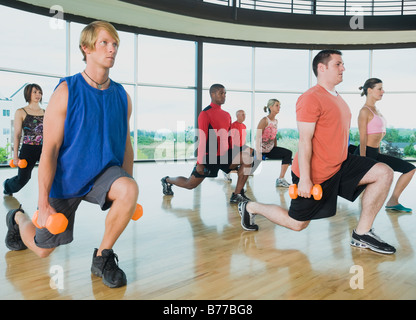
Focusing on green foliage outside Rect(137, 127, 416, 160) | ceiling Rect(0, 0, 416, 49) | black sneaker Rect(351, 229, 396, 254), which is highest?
ceiling Rect(0, 0, 416, 49)

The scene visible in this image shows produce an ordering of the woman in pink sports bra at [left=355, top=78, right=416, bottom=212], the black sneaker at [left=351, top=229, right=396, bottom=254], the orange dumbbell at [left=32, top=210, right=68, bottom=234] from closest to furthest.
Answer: the orange dumbbell at [left=32, top=210, right=68, bottom=234]
the black sneaker at [left=351, top=229, right=396, bottom=254]
the woman in pink sports bra at [left=355, top=78, right=416, bottom=212]

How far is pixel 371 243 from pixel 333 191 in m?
0.43

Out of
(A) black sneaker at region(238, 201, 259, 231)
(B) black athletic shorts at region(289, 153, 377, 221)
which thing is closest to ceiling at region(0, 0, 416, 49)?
(A) black sneaker at region(238, 201, 259, 231)

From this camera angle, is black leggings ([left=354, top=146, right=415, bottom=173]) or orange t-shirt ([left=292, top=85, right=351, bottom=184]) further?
black leggings ([left=354, top=146, right=415, bottom=173])

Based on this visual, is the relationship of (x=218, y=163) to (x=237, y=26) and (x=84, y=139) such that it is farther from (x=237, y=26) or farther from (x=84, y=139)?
(x=237, y=26)

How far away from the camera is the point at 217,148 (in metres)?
3.97

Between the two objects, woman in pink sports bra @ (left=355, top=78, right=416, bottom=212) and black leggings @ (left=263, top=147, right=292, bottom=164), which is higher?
woman in pink sports bra @ (left=355, top=78, right=416, bottom=212)

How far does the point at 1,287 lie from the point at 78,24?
7205 mm

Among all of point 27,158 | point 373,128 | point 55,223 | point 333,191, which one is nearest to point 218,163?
point 373,128

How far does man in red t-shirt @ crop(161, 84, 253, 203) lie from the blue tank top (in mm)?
1906

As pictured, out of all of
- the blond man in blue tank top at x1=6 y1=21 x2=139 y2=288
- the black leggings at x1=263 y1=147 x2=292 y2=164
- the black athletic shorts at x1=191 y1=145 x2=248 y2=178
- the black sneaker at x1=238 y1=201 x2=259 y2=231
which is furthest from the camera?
the black leggings at x1=263 y1=147 x2=292 y2=164

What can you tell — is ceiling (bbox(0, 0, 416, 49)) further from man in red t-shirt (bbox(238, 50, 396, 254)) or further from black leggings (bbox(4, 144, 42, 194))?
man in red t-shirt (bbox(238, 50, 396, 254))

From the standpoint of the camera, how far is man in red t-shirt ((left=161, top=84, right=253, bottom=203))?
12.8 ft
